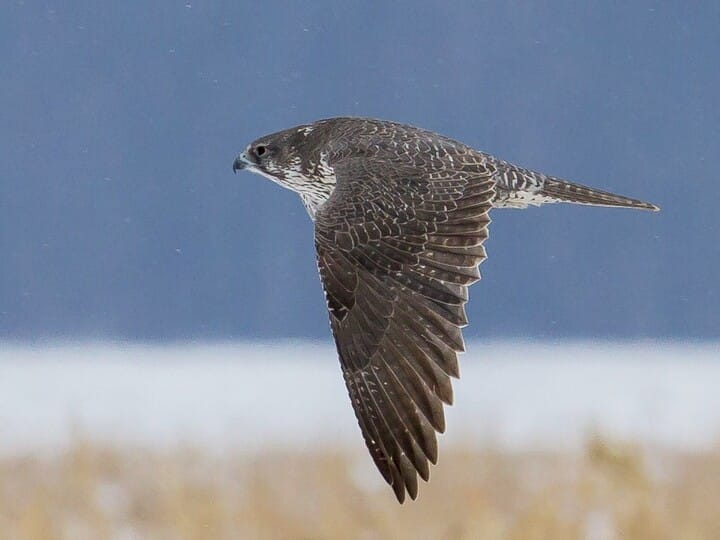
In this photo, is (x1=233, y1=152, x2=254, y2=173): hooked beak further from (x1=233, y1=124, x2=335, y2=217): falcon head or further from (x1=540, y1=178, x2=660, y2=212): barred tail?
(x1=540, y1=178, x2=660, y2=212): barred tail

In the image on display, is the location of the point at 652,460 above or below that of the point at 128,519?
above

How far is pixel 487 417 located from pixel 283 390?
5.71 metres

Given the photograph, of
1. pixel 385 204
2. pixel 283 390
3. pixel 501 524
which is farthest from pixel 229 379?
pixel 385 204

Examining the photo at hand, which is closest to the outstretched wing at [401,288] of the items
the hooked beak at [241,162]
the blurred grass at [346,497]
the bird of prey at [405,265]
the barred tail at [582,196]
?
the bird of prey at [405,265]

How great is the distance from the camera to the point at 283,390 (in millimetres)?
11547

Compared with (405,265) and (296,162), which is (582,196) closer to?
(405,265)

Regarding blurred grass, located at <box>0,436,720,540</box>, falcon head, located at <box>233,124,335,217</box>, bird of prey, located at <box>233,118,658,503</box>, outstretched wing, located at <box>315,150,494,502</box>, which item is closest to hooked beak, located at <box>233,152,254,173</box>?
falcon head, located at <box>233,124,335,217</box>

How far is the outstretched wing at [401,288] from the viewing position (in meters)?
4.13

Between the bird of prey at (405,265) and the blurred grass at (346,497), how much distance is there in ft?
4.32

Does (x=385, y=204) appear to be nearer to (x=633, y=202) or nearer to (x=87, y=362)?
(x=633, y=202)

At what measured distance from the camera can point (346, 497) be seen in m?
5.86

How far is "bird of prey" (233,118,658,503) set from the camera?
414 cm

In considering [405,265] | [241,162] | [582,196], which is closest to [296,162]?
[241,162]

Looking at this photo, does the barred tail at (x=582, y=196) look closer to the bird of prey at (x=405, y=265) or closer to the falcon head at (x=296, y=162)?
the bird of prey at (x=405, y=265)
